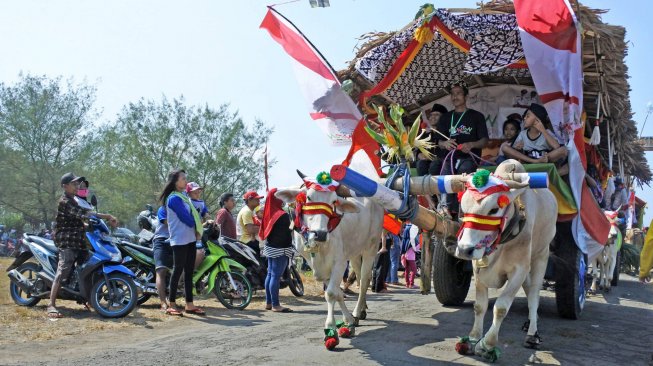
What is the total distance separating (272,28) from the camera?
855 centimetres

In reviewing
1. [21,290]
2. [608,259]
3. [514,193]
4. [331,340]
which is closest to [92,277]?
[21,290]

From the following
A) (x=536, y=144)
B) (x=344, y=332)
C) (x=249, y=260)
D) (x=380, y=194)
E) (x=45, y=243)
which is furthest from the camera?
(x=249, y=260)

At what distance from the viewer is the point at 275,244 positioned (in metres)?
8.48

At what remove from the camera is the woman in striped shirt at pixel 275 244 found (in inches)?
334

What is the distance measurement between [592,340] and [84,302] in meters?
6.44

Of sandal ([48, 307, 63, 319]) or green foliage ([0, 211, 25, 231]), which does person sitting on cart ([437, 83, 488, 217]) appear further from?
green foliage ([0, 211, 25, 231])

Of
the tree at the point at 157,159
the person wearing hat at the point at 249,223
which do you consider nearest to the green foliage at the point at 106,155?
the tree at the point at 157,159

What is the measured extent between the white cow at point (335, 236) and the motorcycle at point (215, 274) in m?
2.24

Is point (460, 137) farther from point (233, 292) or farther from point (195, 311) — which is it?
point (195, 311)

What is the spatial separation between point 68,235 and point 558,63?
6489 millimetres

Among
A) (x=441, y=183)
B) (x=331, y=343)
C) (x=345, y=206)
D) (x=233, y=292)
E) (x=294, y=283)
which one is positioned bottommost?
(x=331, y=343)

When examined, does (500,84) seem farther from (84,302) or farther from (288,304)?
(84,302)

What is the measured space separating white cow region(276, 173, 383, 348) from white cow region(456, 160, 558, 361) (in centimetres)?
133

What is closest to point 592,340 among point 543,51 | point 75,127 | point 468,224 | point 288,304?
point 468,224
